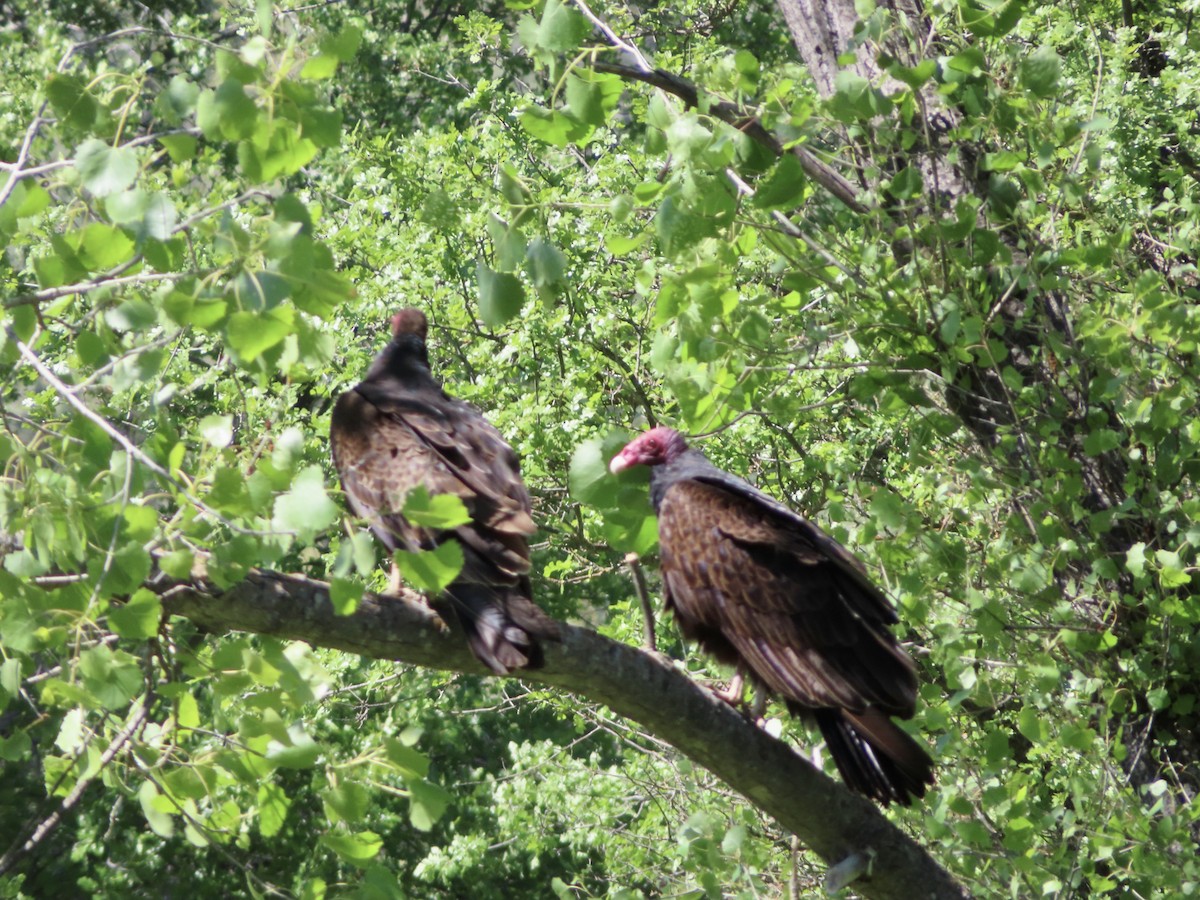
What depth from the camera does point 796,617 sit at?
3.02 metres

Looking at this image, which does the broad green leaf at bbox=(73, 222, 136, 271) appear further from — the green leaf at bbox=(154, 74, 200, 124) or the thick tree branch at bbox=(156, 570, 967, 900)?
the thick tree branch at bbox=(156, 570, 967, 900)

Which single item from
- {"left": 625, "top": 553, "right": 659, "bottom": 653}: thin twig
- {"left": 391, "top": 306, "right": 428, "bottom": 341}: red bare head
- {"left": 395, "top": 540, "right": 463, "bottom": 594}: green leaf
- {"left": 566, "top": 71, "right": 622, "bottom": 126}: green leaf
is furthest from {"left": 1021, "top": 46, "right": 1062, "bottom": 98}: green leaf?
{"left": 391, "top": 306, "right": 428, "bottom": 341}: red bare head

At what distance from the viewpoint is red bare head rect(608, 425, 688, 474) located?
3.45 metres

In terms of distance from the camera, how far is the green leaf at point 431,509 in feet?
5.20

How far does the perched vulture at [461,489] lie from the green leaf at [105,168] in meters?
0.88

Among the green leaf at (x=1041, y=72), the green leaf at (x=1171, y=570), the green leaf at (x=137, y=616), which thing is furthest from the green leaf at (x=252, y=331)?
the green leaf at (x=1171, y=570)

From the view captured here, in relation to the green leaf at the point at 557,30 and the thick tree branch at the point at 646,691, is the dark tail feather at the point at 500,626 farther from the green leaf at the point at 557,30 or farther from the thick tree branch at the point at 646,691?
the green leaf at the point at 557,30

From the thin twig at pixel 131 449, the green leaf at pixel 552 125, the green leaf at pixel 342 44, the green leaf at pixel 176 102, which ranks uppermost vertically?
the green leaf at pixel 342 44

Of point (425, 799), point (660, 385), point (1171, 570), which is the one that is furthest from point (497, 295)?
point (660, 385)

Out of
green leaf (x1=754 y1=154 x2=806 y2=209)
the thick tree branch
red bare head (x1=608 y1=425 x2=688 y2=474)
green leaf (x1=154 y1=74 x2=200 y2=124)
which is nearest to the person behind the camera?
green leaf (x1=154 y1=74 x2=200 y2=124)

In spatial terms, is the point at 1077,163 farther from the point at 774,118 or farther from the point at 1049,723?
the point at 1049,723

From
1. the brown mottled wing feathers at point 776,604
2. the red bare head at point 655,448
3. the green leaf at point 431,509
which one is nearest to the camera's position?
the green leaf at point 431,509

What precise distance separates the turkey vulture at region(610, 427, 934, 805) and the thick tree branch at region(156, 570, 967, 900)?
0.57 feet

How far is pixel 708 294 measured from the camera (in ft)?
8.22
